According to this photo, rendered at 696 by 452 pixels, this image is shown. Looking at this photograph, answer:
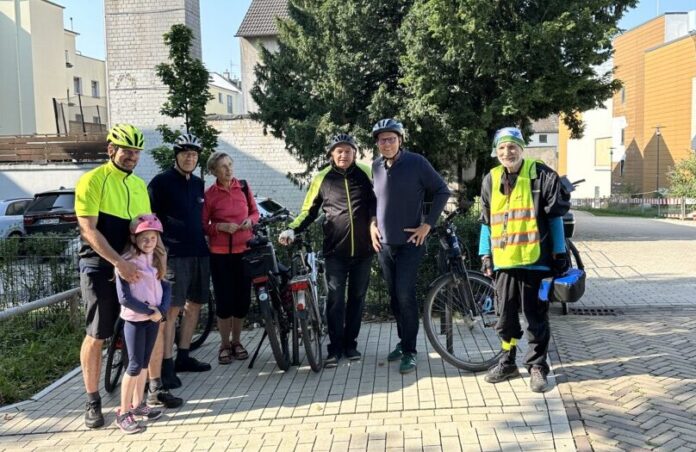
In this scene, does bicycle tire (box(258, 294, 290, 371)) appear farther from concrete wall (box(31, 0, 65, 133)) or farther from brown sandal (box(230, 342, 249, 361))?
concrete wall (box(31, 0, 65, 133))

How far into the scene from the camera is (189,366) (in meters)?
5.36

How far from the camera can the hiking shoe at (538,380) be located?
4.49 metres

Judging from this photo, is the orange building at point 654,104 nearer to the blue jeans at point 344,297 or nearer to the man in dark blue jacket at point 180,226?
the blue jeans at point 344,297

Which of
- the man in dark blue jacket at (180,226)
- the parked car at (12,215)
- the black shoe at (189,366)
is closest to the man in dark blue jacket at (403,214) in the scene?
the man in dark blue jacket at (180,226)

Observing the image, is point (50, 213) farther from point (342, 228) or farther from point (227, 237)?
point (342, 228)

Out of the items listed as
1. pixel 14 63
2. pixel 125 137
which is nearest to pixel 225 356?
pixel 125 137

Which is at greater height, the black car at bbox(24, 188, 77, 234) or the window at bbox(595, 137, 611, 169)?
the window at bbox(595, 137, 611, 169)

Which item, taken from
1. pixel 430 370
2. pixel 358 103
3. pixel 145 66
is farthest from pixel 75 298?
pixel 145 66

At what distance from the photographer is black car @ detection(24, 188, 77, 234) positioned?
45.5 feet

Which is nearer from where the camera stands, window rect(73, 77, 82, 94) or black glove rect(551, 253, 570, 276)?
black glove rect(551, 253, 570, 276)

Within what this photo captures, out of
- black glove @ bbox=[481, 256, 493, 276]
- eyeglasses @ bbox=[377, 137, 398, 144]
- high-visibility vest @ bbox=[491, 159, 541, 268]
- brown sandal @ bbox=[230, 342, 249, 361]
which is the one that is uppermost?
eyeglasses @ bbox=[377, 137, 398, 144]

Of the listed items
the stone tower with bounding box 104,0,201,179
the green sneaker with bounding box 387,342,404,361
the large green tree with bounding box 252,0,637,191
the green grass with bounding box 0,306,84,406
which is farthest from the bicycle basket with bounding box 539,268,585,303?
the stone tower with bounding box 104,0,201,179

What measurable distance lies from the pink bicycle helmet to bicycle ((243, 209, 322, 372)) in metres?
1.02

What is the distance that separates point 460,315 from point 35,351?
157 inches
